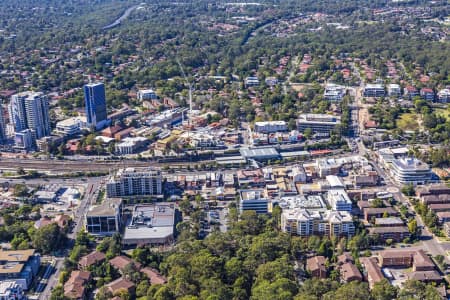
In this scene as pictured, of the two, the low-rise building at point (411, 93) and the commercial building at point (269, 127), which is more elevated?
the low-rise building at point (411, 93)

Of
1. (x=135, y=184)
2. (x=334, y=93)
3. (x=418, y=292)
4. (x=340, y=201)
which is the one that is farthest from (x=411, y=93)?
(x=418, y=292)

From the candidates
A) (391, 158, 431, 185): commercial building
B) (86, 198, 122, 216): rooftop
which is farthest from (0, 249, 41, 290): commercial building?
(391, 158, 431, 185): commercial building

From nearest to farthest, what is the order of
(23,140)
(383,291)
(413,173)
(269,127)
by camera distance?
(383,291) → (413,173) → (23,140) → (269,127)

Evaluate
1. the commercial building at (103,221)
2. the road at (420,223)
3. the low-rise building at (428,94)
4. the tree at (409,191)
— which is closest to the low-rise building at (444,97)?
the low-rise building at (428,94)

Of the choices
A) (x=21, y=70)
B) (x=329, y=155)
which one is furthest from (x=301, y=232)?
(x=21, y=70)

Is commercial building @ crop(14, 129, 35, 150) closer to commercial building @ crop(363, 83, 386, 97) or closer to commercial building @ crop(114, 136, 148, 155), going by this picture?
commercial building @ crop(114, 136, 148, 155)

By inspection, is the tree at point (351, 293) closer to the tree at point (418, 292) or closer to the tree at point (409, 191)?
the tree at point (418, 292)

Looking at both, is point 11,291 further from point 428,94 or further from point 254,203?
point 428,94
